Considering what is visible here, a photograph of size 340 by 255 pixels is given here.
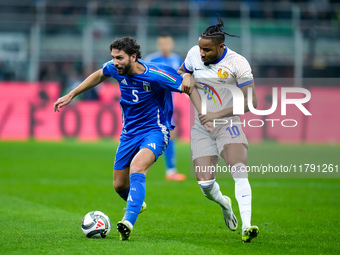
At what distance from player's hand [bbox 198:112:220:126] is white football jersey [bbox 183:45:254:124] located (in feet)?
0.91

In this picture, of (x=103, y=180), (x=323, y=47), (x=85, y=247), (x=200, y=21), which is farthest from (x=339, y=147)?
(x=85, y=247)

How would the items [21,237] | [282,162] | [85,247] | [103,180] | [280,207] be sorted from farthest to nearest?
[282,162], [103,180], [280,207], [21,237], [85,247]

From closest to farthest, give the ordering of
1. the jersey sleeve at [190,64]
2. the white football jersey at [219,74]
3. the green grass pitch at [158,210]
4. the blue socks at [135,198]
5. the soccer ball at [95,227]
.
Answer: the green grass pitch at [158,210] → the blue socks at [135,198] → the soccer ball at [95,227] → the white football jersey at [219,74] → the jersey sleeve at [190,64]

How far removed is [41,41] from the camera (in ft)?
72.7

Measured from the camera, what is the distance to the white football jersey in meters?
7.21

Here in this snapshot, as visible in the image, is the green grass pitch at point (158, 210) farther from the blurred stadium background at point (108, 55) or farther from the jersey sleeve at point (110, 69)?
the blurred stadium background at point (108, 55)

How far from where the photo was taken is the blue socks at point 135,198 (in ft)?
22.3

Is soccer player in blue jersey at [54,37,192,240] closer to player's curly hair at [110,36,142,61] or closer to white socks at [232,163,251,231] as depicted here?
player's curly hair at [110,36,142,61]

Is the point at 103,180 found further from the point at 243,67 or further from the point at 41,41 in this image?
the point at 41,41

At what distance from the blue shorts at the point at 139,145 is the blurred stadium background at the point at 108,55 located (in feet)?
41.3

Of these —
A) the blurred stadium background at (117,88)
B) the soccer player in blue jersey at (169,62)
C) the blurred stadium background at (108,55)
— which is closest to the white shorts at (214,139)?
the blurred stadium background at (117,88)

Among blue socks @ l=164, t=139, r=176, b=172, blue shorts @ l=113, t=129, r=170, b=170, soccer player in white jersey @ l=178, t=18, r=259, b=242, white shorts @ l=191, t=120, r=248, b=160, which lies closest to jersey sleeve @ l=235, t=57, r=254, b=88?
soccer player in white jersey @ l=178, t=18, r=259, b=242

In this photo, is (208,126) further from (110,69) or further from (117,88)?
(117,88)

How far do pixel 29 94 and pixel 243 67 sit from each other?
1463 cm
